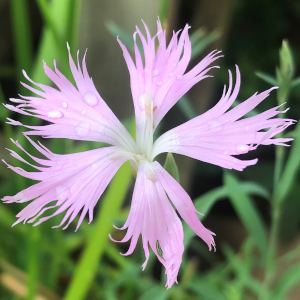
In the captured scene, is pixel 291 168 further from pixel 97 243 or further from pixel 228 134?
pixel 97 243

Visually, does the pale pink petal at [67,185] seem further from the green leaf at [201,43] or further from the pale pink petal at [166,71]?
the green leaf at [201,43]

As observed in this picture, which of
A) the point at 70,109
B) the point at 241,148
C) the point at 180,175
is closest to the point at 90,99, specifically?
the point at 70,109

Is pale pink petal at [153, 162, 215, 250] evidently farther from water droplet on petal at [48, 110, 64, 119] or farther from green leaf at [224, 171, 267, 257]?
green leaf at [224, 171, 267, 257]

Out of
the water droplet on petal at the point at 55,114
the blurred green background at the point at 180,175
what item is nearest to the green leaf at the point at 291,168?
the blurred green background at the point at 180,175

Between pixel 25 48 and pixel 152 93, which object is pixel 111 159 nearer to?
pixel 152 93

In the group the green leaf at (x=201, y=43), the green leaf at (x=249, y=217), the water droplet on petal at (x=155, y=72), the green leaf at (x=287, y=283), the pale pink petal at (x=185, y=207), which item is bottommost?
the green leaf at (x=287, y=283)

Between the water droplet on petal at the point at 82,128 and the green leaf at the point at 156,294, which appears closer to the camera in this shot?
the water droplet on petal at the point at 82,128

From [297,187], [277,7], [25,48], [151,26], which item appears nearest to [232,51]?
[277,7]

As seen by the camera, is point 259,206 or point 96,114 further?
point 259,206
